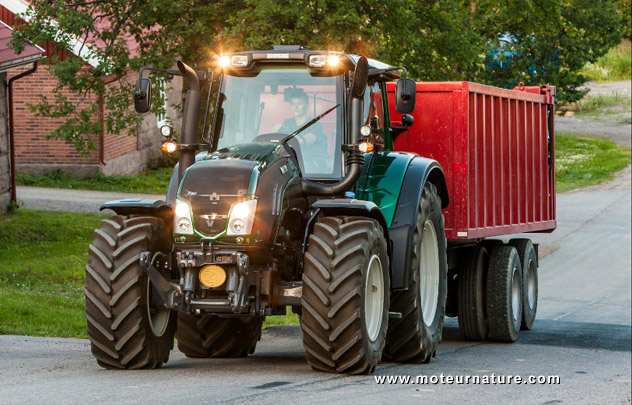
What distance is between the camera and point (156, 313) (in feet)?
31.4

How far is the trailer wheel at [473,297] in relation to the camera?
550 inches

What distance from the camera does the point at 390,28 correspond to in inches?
818

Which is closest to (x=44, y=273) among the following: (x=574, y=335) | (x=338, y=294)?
(x=574, y=335)

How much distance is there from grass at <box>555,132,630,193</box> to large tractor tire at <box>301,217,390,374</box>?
90.4 feet

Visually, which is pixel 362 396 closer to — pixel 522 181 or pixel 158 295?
pixel 158 295

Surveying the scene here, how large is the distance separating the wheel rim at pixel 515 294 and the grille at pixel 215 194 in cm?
607

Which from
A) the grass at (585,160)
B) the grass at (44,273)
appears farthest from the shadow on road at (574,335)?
the grass at (585,160)

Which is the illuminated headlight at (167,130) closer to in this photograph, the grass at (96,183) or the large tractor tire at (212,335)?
the large tractor tire at (212,335)

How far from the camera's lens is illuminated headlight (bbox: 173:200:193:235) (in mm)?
9062

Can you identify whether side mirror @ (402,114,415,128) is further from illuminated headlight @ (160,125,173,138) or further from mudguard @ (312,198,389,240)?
illuminated headlight @ (160,125,173,138)

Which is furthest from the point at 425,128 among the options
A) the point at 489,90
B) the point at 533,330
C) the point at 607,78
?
the point at 607,78

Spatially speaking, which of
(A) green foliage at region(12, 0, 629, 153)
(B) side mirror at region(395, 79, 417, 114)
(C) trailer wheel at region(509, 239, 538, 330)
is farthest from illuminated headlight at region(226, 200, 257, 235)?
(A) green foliage at region(12, 0, 629, 153)

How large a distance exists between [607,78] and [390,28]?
4519 centimetres

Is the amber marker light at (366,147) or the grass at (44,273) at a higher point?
the amber marker light at (366,147)
